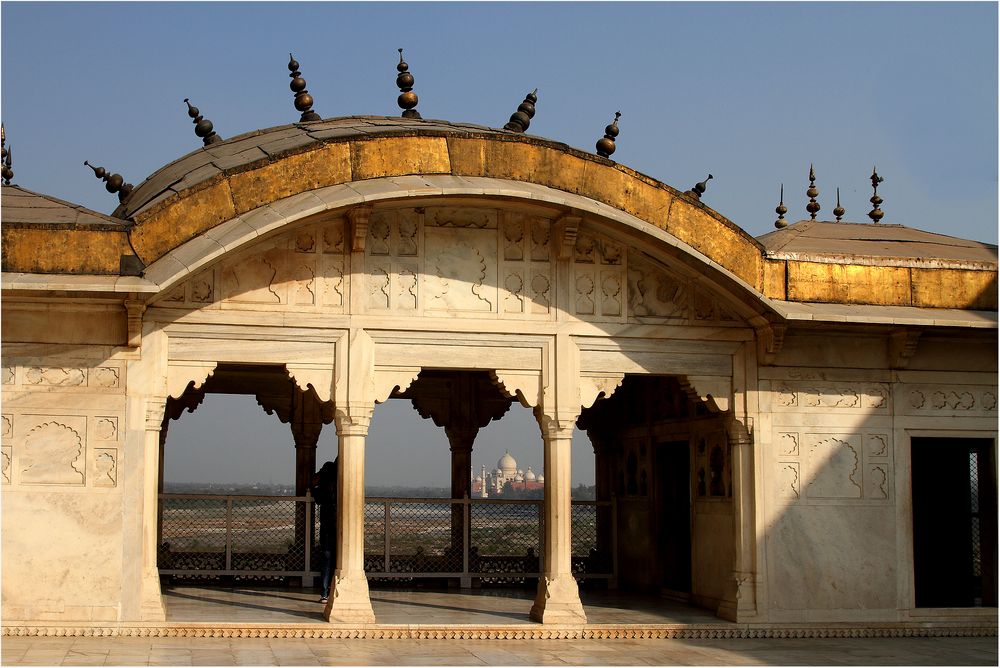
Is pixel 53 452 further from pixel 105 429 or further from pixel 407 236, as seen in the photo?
pixel 407 236

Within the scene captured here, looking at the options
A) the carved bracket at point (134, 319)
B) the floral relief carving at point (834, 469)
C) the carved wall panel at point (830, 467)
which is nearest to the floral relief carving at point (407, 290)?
the carved bracket at point (134, 319)

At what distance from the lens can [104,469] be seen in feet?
35.9

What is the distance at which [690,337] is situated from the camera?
12.5 m

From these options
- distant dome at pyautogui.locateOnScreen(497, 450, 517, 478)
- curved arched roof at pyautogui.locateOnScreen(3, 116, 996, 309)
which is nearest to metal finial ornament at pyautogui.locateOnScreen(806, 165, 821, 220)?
curved arched roof at pyautogui.locateOnScreen(3, 116, 996, 309)

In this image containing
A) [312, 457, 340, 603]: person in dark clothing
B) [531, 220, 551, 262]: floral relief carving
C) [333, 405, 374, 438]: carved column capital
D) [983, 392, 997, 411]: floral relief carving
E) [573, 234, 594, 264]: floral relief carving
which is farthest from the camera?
[983, 392, 997, 411]: floral relief carving

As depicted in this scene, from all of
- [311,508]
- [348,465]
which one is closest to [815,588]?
[348,465]

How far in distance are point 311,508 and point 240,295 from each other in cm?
442

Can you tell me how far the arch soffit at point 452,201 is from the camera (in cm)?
1075

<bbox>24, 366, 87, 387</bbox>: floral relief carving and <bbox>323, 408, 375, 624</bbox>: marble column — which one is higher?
<bbox>24, 366, 87, 387</bbox>: floral relief carving

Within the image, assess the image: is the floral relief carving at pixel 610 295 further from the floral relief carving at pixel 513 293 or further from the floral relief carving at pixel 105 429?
the floral relief carving at pixel 105 429

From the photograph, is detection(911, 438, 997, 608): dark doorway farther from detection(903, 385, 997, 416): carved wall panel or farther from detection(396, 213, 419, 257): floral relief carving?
detection(396, 213, 419, 257): floral relief carving

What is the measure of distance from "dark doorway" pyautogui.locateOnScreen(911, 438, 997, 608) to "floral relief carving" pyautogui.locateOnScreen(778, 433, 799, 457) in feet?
7.00

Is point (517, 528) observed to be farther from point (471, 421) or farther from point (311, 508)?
point (311, 508)

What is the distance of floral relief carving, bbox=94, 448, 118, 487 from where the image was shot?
10.9m
